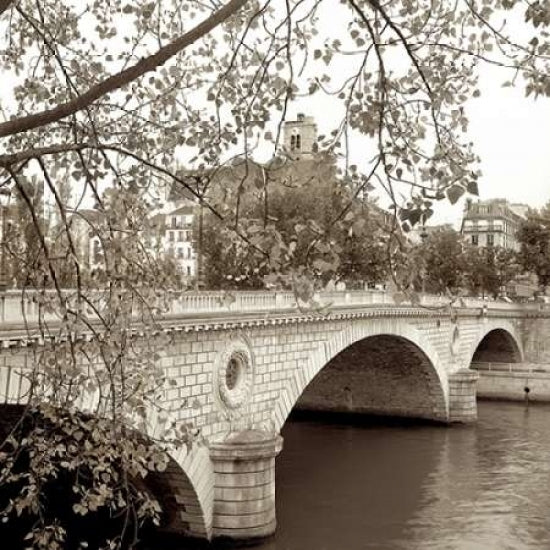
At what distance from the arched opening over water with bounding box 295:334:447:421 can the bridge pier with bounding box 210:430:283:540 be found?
14.8 m

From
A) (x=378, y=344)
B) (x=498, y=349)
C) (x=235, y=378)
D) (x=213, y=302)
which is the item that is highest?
(x=213, y=302)

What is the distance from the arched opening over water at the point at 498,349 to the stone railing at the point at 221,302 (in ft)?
43.9

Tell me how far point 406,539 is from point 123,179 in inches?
526

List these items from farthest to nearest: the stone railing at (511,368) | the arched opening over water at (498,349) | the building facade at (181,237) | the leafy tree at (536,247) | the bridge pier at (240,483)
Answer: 1. the leafy tree at (536,247)
2. the arched opening over water at (498,349)
3. the stone railing at (511,368)
4. the bridge pier at (240,483)
5. the building facade at (181,237)

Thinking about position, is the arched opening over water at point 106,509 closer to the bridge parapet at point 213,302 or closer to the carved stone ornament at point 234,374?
the carved stone ornament at point 234,374

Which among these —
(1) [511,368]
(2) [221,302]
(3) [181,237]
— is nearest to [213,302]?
(2) [221,302]

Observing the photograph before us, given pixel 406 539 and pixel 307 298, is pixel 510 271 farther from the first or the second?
pixel 307 298

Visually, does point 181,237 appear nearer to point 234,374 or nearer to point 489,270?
point 489,270

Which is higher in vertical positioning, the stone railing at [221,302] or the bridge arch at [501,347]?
the stone railing at [221,302]

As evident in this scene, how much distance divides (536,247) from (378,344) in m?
27.0

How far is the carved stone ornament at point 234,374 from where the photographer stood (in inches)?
647

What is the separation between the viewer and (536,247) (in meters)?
54.8

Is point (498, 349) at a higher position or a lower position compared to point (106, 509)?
higher

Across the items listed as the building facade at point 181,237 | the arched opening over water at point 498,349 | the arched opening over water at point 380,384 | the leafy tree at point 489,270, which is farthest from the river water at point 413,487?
the leafy tree at point 489,270
